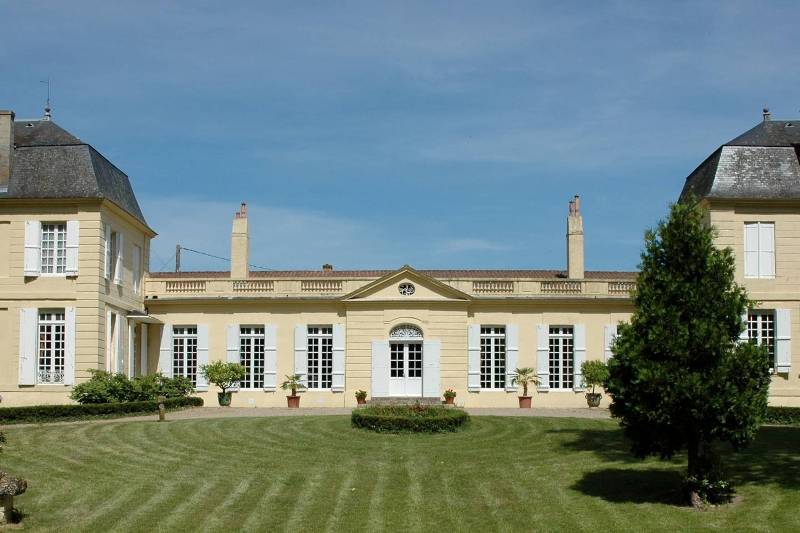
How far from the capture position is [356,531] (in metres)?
12.9

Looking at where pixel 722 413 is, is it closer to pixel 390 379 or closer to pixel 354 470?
pixel 354 470

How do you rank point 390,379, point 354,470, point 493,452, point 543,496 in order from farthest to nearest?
1. point 390,379
2. point 493,452
3. point 354,470
4. point 543,496

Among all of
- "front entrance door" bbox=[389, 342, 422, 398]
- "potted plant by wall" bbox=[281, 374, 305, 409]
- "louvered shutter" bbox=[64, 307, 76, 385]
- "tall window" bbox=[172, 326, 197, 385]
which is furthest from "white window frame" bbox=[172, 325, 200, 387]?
"front entrance door" bbox=[389, 342, 422, 398]

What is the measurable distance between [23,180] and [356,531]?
17.4m

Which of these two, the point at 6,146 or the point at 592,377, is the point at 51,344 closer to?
the point at 6,146

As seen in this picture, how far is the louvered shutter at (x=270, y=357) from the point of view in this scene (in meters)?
30.2

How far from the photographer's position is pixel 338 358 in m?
30.1

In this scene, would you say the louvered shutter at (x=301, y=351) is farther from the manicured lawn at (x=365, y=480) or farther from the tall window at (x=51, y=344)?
the manicured lawn at (x=365, y=480)

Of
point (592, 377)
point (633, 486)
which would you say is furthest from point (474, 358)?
point (633, 486)

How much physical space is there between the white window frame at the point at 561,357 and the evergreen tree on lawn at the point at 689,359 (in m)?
16.1

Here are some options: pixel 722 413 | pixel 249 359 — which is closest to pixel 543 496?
pixel 722 413

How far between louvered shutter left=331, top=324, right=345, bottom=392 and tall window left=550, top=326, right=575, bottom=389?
21.1ft

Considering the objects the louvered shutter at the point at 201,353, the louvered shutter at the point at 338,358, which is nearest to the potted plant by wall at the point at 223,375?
the louvered shutter at the point at 201,353

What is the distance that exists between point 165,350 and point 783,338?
18.1 m
